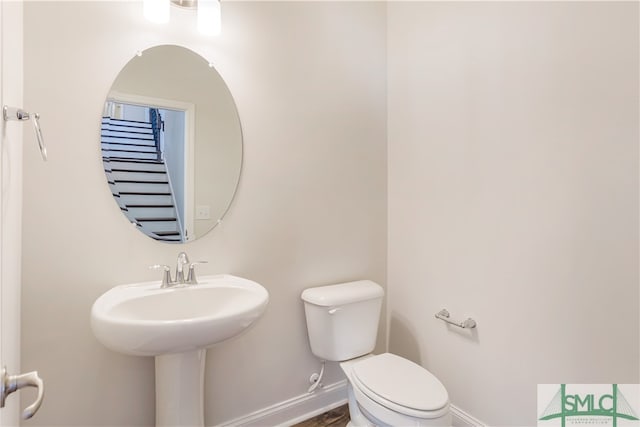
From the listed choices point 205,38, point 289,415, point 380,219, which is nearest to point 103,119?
point 205,38

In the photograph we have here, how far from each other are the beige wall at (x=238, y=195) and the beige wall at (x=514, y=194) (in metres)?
0.27

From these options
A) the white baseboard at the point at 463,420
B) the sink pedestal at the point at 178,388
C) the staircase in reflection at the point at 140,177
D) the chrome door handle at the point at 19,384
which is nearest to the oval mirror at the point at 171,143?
the staircase in reflection at the point at 140,177

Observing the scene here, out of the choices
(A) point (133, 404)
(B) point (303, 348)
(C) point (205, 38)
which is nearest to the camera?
(A) point (133, 404)

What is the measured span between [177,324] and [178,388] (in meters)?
0.42

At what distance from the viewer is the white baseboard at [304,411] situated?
5.33ft

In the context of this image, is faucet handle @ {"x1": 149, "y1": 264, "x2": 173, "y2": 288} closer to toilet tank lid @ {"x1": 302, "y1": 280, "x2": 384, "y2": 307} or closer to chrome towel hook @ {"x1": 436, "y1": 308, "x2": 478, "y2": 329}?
toilet tank lid @ {"x1": 302, "y1": 280, "x2": 384, "y2": 307}

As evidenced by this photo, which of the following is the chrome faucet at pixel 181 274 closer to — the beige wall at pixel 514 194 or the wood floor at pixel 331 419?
the wood floor at pixel 331 419

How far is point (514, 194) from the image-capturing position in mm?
1452

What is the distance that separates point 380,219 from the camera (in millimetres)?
2045

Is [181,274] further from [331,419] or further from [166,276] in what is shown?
[331,419]

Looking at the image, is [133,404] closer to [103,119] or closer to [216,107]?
[103,119]

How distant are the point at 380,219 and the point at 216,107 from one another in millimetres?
1084

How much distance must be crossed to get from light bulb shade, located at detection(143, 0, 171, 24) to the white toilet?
51.5 inches

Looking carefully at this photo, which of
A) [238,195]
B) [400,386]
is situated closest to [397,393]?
[400,386]
